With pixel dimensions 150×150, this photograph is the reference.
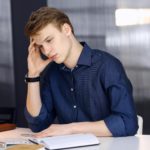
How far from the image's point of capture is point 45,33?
190cm

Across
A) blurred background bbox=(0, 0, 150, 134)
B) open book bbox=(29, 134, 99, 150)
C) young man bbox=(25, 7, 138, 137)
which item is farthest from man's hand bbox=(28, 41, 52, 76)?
blurred background bbox=(0, 0, 150, 134)

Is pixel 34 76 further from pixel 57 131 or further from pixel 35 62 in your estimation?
pixel 57 131

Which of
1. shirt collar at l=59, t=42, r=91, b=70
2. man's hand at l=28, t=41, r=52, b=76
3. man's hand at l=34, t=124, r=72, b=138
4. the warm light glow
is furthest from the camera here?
the warm light glow

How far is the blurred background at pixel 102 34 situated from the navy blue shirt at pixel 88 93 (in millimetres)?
1377

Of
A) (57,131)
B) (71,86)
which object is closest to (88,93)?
(71,86)

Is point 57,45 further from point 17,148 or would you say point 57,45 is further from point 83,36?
point 83,36

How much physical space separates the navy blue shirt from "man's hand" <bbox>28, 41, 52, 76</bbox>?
7 cm

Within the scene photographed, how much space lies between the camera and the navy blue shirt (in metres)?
1.89

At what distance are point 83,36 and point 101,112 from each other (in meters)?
1.65

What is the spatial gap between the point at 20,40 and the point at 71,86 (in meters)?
1.81

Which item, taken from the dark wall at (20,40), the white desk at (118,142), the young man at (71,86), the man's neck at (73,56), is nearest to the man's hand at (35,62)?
the young man at (71,86)

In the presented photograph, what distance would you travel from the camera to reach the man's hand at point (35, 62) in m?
2.11

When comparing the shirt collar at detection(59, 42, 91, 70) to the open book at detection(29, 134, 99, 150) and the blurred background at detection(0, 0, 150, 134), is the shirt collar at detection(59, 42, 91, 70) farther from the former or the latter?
the blurred background at detection(0, 0, 150, 134)

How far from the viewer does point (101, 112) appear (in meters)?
2.02
